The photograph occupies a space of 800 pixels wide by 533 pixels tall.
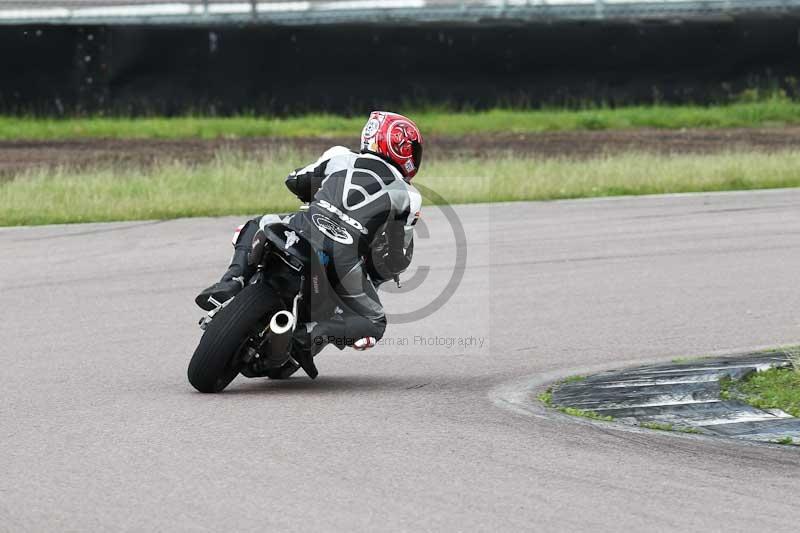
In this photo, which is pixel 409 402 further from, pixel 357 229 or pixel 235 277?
pixel 235 277

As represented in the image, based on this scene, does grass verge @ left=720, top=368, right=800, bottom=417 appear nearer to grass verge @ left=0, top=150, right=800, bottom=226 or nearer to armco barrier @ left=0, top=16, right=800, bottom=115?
grass verge @ left=0, top=150, right=800, bottom=226

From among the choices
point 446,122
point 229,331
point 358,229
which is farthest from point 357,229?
point 446,122

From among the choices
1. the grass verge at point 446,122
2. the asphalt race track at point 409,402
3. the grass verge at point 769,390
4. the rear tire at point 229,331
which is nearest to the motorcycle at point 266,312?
the rear tire at point 229,331

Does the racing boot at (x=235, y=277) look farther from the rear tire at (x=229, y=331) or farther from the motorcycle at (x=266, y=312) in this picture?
the rear tire at (x=229, y=331)

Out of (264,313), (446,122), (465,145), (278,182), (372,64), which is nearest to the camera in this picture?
(264,313)

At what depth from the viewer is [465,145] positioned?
23703 millimetres

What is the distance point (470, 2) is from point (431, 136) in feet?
7.61

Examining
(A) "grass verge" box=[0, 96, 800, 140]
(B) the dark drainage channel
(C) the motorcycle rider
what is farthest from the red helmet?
A: (A) "grass verge" box=[0, 96, 800, 140]

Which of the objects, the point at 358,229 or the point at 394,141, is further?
the point at 394,141

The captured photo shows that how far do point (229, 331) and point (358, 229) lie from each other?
88 centimetres

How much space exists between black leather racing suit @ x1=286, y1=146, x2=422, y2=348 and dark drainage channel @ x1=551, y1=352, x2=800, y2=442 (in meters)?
1.10

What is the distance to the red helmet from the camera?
27.3 ft

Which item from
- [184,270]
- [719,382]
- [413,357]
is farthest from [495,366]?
[184,270]

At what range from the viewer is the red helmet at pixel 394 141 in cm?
831
